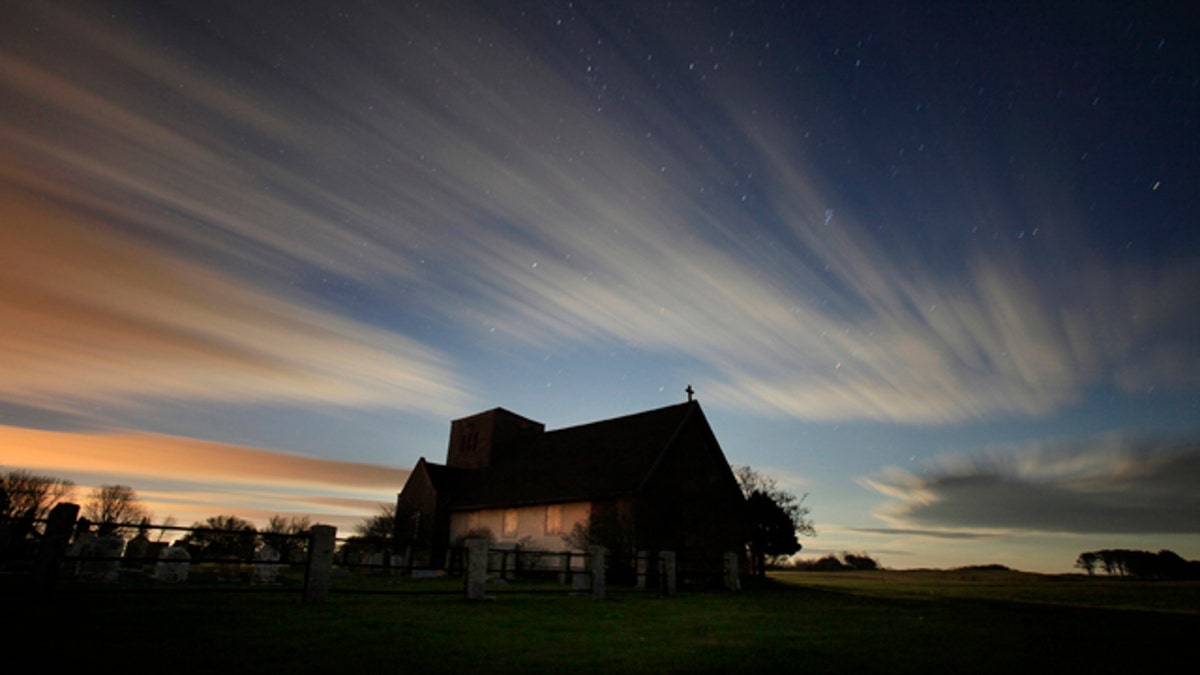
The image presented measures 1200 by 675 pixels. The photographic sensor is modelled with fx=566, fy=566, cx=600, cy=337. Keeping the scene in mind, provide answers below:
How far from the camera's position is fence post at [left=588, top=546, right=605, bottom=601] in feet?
51.7

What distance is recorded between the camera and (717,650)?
22.6 ft

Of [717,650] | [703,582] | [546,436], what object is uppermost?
[546,436]

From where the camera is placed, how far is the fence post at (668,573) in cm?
1859

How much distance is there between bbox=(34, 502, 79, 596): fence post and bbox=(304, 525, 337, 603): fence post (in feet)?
11.8

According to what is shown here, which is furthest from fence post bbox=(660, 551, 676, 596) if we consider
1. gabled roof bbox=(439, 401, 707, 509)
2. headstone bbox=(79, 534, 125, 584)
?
headstone bbox=(79, 534, 125, 584)

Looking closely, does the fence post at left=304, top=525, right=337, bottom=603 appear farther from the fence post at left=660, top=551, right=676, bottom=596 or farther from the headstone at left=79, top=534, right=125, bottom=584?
the fence post at left=660, top=551, right=676, bottom=596

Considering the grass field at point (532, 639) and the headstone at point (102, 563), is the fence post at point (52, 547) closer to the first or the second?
the grass field at point (532, 639)

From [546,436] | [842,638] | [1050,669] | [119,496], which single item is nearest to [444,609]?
[842,638]

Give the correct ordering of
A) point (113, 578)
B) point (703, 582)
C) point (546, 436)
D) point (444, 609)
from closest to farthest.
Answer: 1. point (444, 609)
2. point (113, 578)
3. point (703, 582)
4. point (546, 436)

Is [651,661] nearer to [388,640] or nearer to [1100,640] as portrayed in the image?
[388,640]

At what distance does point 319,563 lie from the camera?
11094 millimetres

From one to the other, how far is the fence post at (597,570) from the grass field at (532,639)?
3972 mm

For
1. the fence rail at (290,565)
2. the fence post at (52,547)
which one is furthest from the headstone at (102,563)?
the fence post at (52,547)

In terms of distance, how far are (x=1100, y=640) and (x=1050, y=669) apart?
13.4ft
